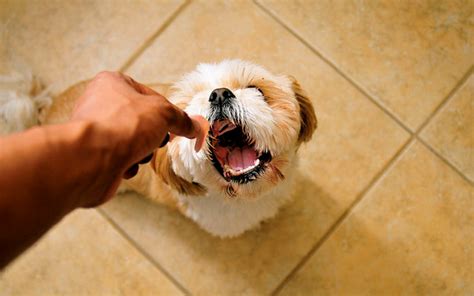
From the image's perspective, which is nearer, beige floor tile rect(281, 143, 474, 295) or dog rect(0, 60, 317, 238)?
dog rect(0, 60, 317, 238)

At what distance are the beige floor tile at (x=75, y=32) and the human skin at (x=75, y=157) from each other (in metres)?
1.05

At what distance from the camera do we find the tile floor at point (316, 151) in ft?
4.75

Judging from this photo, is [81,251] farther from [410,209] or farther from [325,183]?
[410,209]

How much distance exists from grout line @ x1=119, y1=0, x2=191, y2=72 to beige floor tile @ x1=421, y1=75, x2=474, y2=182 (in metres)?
0.93

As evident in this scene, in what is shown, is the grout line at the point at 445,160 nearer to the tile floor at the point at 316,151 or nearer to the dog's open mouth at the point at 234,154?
the tile floor at the point at 316,151

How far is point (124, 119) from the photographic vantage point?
55 cm

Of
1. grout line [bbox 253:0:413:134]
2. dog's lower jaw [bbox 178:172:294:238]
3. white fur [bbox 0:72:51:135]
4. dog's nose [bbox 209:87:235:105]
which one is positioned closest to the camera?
dog's nose [bbox 209:87:235:105]

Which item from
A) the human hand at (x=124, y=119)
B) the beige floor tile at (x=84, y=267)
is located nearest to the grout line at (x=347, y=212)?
the beige floor tile at (x=84, y=267)

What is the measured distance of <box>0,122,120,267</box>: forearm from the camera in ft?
1.42

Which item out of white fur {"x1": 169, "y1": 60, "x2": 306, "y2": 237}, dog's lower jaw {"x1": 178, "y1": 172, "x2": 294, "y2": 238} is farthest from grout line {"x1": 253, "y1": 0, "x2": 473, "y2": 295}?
white fur {"x1": 169, "y1": 60, "x2": 306, "y2": 237}

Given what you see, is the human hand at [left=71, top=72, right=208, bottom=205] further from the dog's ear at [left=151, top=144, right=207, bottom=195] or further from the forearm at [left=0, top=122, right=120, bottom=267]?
the dog's ear at [left=151, top=144, right=207, bottom=195]

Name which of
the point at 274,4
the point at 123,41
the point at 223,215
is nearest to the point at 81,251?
the point at 223,215

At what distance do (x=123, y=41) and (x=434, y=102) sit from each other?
1.08 meters

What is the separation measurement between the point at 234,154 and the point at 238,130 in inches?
2.2
